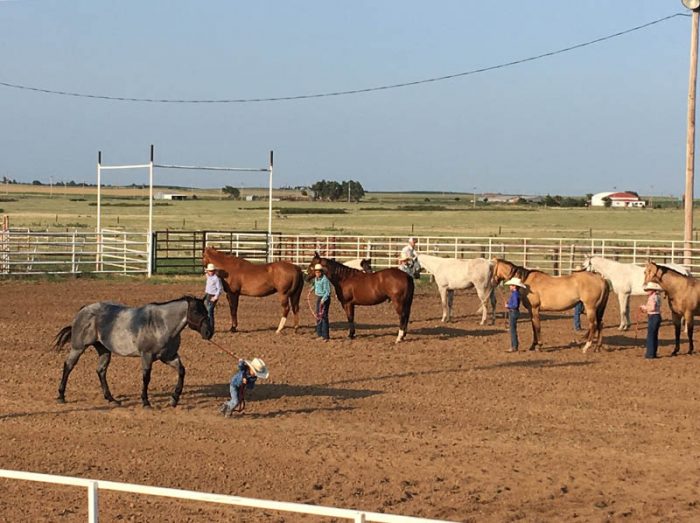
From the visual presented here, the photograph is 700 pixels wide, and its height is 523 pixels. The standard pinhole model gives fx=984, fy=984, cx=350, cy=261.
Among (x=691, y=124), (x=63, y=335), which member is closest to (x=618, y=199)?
(x=691, y=124)

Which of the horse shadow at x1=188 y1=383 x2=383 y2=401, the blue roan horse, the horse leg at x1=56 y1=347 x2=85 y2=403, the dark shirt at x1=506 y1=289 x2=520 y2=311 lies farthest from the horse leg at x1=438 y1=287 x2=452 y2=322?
the horse leg at x1=56 y1=347 x2=85 y2=403

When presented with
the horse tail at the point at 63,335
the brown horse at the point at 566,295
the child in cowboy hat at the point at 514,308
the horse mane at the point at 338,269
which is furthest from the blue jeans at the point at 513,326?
the horse tail at the point at 63,335

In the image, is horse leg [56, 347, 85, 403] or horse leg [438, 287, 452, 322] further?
horse leg [438, 287, 452, 322]

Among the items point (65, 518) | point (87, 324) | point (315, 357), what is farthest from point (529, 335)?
point (65, 518)

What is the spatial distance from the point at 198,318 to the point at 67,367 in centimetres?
178

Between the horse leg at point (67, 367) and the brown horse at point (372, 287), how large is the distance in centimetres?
591

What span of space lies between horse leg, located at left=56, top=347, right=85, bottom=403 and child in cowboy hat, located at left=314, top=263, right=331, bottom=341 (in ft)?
18.4

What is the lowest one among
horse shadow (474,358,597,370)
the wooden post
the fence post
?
horse shadow (474,358,597,370)

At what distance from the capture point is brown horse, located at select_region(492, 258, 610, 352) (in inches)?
609

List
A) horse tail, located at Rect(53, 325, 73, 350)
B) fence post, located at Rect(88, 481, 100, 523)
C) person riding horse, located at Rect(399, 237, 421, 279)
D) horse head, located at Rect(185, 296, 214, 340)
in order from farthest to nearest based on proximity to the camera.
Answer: person riding horse, located at Rect(399, 237, 421, 279), horse tail, located at Rect(53, 325, 73, 350), horse head, located at Rect(185, 296, 214, 340), fence post, located at Rect(88, 481, 100, 523)

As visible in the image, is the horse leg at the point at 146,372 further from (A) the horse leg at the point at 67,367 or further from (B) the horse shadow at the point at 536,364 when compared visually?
(B) the horse shadow at the point at 536,364

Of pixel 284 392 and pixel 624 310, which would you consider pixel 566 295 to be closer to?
pixel 624 310

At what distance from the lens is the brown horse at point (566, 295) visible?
1548 centimetres

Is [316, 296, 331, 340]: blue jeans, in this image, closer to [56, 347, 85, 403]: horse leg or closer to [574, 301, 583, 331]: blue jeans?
[574, 301, 583, 331]: blue jeans
